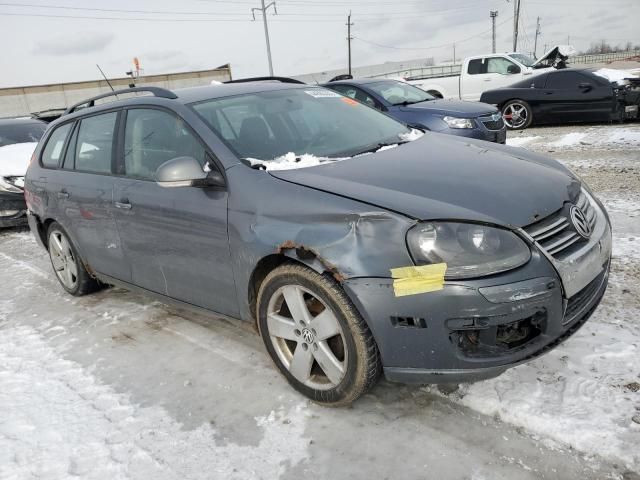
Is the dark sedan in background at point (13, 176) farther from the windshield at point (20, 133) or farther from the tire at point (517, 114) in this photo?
the tire at point (517, 114)

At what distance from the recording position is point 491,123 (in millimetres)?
8047

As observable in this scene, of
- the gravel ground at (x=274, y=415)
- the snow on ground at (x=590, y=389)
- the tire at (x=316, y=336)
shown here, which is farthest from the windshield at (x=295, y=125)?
the snow on ground at (x=590, y=389)

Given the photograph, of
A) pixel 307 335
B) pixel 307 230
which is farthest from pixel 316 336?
pixel 307 230

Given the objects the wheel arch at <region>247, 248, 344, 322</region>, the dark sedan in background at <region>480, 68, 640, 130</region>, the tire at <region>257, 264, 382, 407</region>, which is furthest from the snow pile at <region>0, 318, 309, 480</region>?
the dark sedan in background at <region>480, 68, 640, 130</region>

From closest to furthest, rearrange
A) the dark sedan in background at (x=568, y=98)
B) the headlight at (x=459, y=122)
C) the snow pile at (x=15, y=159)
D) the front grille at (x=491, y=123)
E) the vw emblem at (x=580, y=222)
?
the vw emblem at (x=580, y=222) → the snow pile at (x=15, y=159) → the headlight at (x=459, y=122) → the front grille at (x=491, y=123) → the dark sedan in background at (x=568, y=98)

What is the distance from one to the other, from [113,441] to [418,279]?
5.50 ft

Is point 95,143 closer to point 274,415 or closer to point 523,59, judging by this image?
point 274,415

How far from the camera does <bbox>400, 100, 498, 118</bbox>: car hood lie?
26.2ft

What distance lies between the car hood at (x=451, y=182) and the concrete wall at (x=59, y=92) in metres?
35.6

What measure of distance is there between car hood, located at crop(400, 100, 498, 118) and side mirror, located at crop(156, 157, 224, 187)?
19.4 feet

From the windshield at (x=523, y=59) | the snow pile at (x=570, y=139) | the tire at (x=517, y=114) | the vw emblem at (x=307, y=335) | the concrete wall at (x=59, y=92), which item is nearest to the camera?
the vw emblem at (x=307, y=335)

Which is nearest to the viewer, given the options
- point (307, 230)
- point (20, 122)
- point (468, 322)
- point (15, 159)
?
point (468, 322)

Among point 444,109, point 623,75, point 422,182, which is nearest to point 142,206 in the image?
point 422,182

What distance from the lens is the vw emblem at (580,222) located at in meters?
2.49
